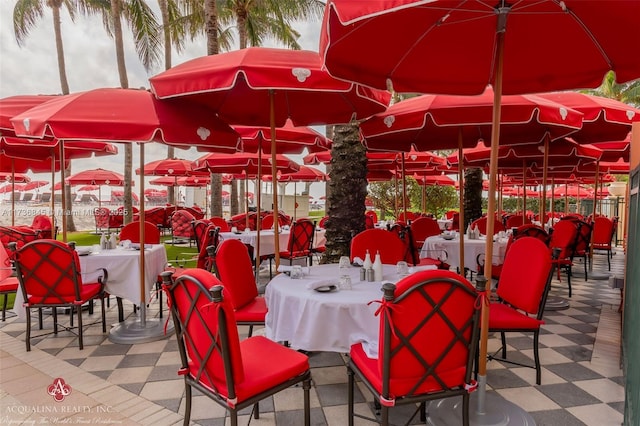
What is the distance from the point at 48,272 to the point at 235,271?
6.42 feet

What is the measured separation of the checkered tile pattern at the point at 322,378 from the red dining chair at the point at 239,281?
624 millimetres

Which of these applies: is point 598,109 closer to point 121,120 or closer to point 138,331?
point 121,120

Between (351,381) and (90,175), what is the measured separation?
15.6m

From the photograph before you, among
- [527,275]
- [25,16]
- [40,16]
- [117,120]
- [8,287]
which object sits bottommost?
[8,287]

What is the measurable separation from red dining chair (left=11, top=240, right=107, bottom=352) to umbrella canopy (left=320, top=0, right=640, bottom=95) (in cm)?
311

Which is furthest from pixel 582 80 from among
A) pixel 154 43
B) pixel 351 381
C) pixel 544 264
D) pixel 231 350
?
pixel 154 43

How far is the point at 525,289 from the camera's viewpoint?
3.14 metres

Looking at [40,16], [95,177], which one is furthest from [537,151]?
[40,16]

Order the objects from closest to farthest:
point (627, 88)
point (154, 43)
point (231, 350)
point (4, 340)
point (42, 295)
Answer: point (231, 350)
point (42, 295)
point (4, 340)
point (154, 43)
point (627, 88)

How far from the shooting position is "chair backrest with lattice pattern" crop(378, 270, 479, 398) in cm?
188

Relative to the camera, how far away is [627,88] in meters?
26.5

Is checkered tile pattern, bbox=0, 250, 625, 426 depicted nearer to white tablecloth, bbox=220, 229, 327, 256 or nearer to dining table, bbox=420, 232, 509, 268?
dining table, bbox=420, 232, 509, 268

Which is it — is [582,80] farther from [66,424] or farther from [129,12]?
[129,12]

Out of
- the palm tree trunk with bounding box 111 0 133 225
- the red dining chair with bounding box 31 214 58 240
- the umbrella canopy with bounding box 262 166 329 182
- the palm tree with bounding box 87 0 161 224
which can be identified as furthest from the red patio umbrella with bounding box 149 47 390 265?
the palm tree with bounding box 87 0 161 224
